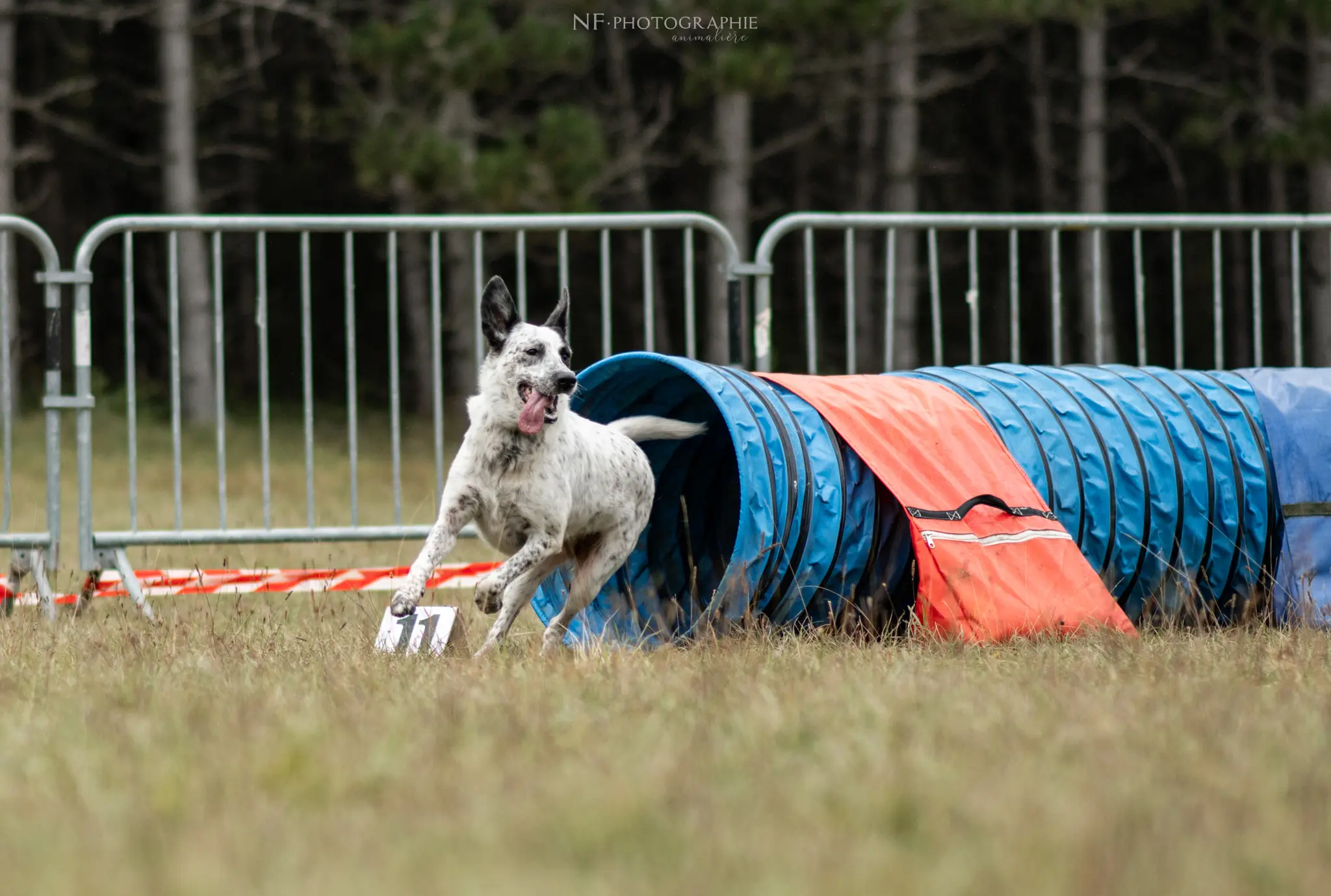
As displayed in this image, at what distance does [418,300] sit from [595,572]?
1288cm

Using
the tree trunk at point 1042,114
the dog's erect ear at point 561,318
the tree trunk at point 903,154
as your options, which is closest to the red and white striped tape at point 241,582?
the dog's erect ear at point 561,318

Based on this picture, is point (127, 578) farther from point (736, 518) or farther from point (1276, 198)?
point (1276, 198)

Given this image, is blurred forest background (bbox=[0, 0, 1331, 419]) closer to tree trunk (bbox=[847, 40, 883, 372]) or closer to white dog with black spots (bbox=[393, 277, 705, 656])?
tree trunk (bbox=[847, 40, 883, 372])

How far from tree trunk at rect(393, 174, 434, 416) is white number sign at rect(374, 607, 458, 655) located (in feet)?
36.9

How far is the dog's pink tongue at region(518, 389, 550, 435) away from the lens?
4668mm

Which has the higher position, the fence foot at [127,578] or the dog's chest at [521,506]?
the dog's chest at [521,506]

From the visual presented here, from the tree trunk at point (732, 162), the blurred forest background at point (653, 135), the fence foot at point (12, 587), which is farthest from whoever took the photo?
the tree trunk at point (732, 162)

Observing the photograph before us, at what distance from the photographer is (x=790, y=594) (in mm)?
5059

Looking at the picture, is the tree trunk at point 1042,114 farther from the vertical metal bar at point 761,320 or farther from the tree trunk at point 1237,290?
the vertical metal bar at point 761,320

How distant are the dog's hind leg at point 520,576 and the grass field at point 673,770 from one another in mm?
305

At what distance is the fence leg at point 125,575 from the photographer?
5.72m

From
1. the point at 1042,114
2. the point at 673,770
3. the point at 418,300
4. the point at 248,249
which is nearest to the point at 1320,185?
the point at 1042,114

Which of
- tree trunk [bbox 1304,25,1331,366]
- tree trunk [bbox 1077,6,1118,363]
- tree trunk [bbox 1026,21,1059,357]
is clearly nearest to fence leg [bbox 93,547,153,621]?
tree trunk [bbox 1077,6,1118,363]

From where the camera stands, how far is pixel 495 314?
193 inches
